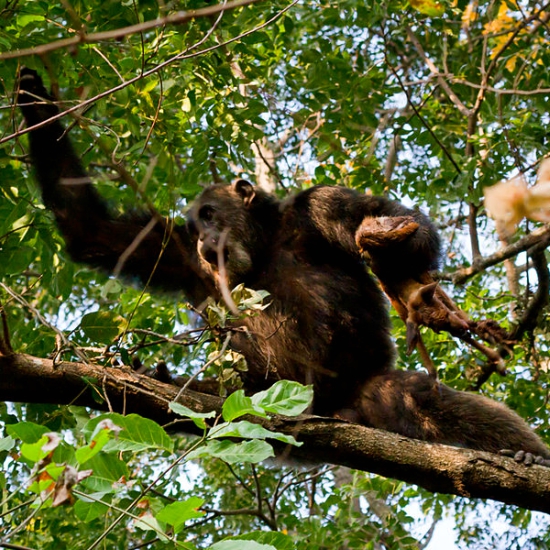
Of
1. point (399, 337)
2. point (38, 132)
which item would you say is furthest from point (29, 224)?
point (399, 337)

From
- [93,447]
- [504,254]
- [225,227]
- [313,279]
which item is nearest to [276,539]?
[93,447]

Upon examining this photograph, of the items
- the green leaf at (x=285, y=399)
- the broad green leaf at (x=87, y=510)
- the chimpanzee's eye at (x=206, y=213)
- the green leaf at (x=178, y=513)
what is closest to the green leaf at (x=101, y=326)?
the broad green leaf at (x=87, y=510)

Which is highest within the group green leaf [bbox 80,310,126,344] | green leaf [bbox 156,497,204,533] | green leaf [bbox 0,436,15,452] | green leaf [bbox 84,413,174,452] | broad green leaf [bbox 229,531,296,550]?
green leaf [bbox 84,413,174,452]

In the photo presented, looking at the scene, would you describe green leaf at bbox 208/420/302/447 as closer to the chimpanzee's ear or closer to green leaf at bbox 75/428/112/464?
green leaf at bbox 75/428/112/464

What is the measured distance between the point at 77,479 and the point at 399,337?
18.7 feet

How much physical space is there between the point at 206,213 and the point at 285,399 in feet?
13.4

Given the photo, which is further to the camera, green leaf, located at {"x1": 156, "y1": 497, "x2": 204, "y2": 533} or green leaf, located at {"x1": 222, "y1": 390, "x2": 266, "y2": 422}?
green leaf, located at {"x1": 222, "y1": 390, "x2": 266, "y2": 422}

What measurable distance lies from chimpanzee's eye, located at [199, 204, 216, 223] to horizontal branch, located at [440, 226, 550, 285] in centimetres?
207

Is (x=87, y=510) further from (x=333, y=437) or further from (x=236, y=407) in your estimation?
(x=333, y=437)

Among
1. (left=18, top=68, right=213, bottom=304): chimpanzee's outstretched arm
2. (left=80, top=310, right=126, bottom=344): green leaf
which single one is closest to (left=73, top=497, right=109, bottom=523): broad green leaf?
(left=80, top=310, right=126, bottom=344): green leaf

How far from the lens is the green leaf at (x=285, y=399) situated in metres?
2.77

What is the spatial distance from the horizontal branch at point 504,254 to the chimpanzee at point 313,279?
590 millimetres

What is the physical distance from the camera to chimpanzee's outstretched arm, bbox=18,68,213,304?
561cm

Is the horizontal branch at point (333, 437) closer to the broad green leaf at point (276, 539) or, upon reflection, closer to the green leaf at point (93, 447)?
the broad green leaf at point (276, 539)
